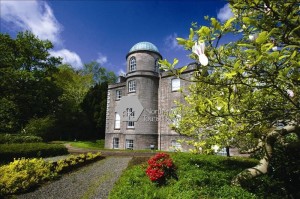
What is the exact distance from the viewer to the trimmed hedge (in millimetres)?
13381

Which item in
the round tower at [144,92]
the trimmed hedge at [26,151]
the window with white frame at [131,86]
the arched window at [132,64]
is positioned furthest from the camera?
the arched window at [132,64]

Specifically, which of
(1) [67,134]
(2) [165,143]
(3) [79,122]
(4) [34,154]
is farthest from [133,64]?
(1) [67,134]

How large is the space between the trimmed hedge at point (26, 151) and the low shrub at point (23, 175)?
4.43m

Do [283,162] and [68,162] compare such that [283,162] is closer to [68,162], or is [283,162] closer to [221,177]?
[221,177]

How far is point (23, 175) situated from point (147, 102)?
17034mm

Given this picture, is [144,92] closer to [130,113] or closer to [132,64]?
[130,113]

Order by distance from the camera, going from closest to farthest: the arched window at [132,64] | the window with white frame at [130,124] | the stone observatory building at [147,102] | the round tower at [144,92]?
1. the stone observatory building at [147,102]
2. the round tower at [144,92]
3. the window with white frame at [130,124]
4. the arched window at [132,64]

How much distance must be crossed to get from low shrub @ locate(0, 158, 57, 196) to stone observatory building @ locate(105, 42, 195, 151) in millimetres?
14473

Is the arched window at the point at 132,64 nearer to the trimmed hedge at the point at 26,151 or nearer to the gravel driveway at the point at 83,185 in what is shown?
the trimmed hedge at the point at 26,151

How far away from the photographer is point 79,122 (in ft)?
124

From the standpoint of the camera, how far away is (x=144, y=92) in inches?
968

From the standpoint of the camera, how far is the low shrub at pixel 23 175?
776 cm

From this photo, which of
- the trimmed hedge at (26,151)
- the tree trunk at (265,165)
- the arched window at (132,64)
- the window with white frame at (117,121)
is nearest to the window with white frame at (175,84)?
the arched window at (132,64)

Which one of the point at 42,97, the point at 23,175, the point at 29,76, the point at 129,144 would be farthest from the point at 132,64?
the point at 23,175
